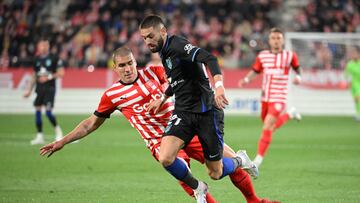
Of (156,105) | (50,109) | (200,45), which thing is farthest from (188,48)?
(200,45)

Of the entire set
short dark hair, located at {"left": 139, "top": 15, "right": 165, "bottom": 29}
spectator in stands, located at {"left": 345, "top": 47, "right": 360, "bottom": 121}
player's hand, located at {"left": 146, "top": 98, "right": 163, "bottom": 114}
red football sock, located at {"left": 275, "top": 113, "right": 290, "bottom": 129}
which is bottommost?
spectator in stands, located at {"left": 345, "top": 47, "right": 360, "bottom": 121}

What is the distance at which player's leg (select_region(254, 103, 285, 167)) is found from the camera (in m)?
12.9

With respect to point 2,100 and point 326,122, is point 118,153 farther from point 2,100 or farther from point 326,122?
point 2,100

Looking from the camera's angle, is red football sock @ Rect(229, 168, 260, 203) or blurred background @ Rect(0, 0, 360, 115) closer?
red football sock @ Rect(229, 168, 260, 203)

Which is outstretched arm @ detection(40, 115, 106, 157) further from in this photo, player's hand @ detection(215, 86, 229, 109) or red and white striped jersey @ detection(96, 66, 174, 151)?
player's hand @ detection(215, 86, 229, 109)

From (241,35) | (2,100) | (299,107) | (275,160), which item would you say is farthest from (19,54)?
(275,160)

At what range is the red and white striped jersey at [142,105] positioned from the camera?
27.4 ft

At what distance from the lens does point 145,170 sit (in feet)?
41.6

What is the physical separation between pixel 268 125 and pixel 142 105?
5.26 meters

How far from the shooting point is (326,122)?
23594 millimetres

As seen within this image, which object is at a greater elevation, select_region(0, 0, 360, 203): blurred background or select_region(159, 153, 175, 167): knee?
select_region(159, 153, 175, 167): knee

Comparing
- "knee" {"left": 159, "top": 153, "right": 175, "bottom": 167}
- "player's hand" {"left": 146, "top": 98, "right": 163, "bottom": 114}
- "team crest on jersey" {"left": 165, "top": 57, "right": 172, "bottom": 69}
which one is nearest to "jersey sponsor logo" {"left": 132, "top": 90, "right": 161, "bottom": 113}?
"player's hand" {"left": 146, "top": 98, "right": 163, "bottom": 114}

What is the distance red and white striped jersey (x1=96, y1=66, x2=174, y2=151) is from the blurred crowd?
17.6 metres

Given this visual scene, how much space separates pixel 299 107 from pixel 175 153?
19.7 meters
